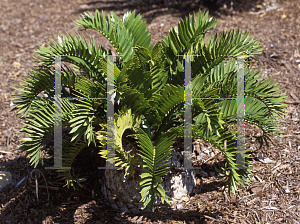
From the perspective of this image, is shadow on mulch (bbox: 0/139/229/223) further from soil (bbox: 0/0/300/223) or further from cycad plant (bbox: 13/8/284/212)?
cycad plant (bbox: 13/8/284/212)

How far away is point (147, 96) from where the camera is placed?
261cm

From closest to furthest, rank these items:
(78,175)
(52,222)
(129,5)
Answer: (52,222), (78,175), (129,5)

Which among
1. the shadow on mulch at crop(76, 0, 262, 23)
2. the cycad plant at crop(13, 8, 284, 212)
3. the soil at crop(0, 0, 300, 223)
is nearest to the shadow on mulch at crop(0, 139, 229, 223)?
the soil at crop(0, 0, 300, 223)

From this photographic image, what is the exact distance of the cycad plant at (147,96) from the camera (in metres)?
2.29

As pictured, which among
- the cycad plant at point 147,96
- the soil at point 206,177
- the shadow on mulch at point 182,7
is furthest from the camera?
the shadow on mulch at point 182,7

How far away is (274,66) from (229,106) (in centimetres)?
212

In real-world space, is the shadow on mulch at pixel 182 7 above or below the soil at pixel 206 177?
above

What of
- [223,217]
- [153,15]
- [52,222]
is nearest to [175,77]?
[223,217]

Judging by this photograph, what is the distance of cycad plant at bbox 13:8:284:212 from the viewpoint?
229 cm

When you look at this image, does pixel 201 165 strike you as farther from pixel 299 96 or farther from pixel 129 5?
pixel 129 5

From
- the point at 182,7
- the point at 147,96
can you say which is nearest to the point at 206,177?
the point at 147,96

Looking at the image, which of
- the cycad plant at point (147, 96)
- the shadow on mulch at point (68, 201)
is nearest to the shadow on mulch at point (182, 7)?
the cycad plant at point (147, 96)

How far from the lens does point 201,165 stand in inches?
119

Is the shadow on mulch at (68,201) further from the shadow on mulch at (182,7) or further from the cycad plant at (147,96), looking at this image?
the shadow on mulch at (182,7)
